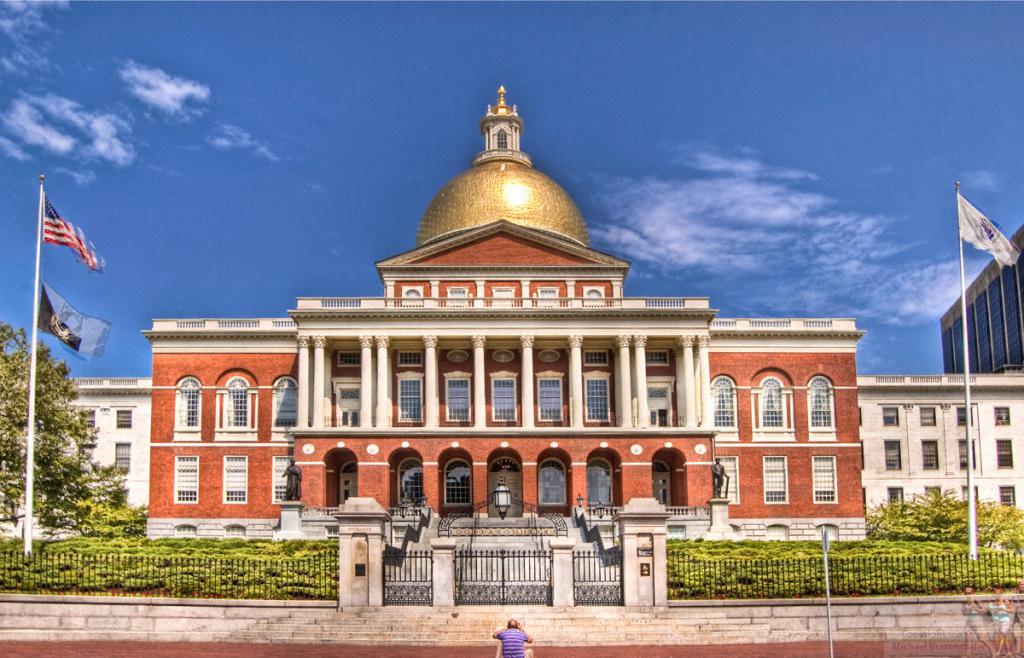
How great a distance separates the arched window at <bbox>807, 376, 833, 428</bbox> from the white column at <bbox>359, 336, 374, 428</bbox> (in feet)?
79.4

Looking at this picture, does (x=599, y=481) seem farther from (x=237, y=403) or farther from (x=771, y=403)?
(x=237, y=403)

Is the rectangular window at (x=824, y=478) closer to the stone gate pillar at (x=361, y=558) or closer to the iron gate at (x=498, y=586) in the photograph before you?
the iron gate at (x=498, y=586)

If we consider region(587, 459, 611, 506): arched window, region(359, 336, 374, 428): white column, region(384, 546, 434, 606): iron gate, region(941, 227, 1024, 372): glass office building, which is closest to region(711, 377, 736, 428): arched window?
region(587, 459, 611, 506): arched window

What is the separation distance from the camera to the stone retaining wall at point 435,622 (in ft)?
85.4

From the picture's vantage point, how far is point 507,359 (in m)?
61.3

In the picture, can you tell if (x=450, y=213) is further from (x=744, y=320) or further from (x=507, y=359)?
(x=744, y=320)

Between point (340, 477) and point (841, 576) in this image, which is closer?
point (841, 576)

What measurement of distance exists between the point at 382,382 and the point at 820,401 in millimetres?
24300

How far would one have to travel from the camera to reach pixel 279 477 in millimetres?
61188

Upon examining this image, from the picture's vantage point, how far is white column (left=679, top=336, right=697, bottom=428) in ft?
192

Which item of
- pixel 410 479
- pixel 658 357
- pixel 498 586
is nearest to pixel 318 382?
pixel 410 479

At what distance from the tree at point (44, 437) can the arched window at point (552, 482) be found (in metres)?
23.0

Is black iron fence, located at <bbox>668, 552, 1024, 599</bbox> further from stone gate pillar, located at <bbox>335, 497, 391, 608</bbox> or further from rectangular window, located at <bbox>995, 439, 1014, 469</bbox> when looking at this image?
rectangular window, located at <bbox>995, 439, 1014, 469</bbox>

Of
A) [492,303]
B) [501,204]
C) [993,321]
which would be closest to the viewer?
[492,303]
